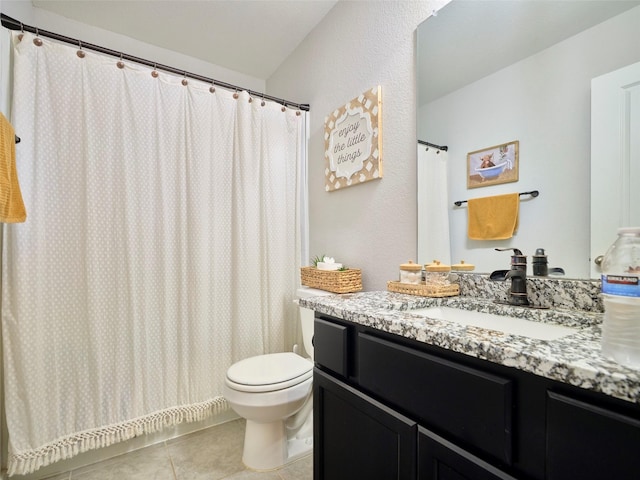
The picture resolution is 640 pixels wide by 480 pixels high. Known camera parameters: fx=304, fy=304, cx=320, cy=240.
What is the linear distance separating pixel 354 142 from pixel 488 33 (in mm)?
743

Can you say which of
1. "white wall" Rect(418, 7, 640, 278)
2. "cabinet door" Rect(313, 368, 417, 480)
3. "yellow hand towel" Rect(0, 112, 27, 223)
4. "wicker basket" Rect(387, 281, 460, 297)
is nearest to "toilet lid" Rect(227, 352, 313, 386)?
"cabinet door" Rect(313, 368, 417, 480)

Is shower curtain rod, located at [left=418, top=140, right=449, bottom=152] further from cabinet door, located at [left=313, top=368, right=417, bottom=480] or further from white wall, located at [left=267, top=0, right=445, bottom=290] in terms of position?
cabinet door, located at [left=313, top=368, right=417, bottom=480]

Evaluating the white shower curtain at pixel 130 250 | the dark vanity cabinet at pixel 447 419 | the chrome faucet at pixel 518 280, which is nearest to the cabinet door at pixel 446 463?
the dark vanity cabinet at pixel 447 419

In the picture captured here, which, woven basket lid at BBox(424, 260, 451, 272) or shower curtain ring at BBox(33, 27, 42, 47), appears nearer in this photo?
woven basket lid at BBox(424, 260, 451, 272)

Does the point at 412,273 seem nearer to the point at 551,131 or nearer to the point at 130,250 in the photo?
the point at 551,131

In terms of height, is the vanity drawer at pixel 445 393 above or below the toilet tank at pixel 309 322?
above

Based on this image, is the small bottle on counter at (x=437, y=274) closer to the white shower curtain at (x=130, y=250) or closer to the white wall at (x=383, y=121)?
the white wall at (x=383, y=121)

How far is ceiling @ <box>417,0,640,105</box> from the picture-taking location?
0.92m

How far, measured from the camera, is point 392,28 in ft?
4.82

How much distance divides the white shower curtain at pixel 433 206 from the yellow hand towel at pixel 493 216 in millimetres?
105

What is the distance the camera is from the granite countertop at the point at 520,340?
1.44 ft

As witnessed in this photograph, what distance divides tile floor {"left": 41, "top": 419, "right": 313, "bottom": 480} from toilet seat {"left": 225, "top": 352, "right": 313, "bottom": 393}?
1.55ft

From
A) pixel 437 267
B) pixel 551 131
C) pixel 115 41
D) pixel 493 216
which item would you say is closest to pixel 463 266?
pixel 437 267

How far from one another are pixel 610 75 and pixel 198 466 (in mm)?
2251
